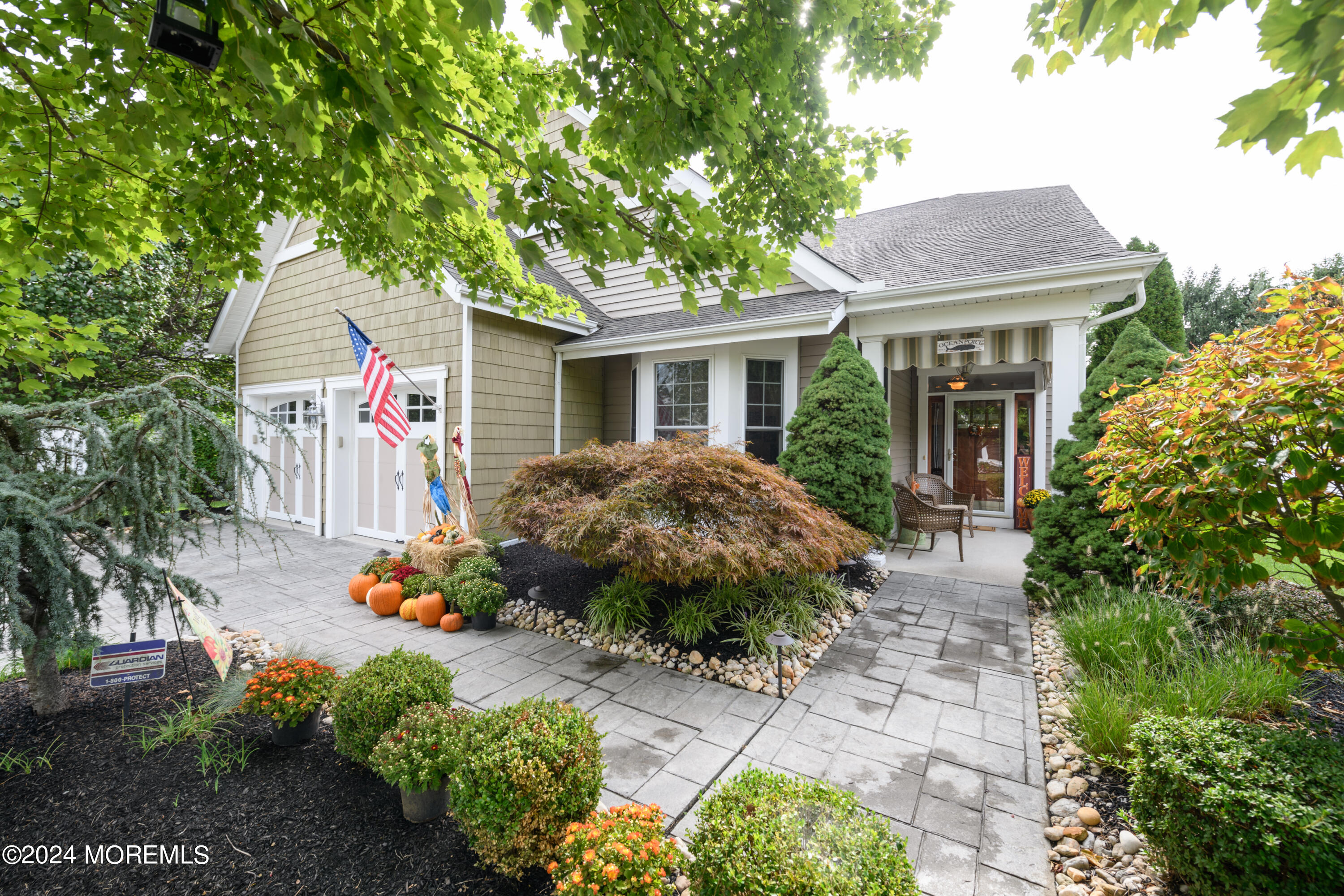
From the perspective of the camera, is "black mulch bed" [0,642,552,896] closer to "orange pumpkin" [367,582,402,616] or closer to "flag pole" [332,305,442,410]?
"orange pumpkin" [367,582,402,616]

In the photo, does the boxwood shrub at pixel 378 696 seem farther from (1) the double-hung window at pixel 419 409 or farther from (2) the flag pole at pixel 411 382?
(1) the double-hung window at pixel 419 409

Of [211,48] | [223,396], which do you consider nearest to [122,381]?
[223,396]

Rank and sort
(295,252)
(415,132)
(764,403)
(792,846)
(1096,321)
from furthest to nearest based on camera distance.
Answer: (295,252) → (764,403) → (1096,321) → (415,132) → (792,846)

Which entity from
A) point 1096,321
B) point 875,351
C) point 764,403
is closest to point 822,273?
point 875,351

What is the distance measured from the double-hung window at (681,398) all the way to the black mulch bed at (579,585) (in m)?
2.47

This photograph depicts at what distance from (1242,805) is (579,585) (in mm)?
4460

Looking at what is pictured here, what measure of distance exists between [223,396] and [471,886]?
8.85 feet

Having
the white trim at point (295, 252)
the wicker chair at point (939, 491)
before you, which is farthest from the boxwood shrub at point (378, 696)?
the white trim at point (295, 252)

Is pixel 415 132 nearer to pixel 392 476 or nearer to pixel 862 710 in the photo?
pixel 862 710

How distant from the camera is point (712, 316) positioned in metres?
7.07

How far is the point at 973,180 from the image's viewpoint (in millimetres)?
11273

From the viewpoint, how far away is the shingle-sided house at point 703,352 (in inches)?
231

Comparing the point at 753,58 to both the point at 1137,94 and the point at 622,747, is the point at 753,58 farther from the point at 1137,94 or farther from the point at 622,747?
the point at 622,747
